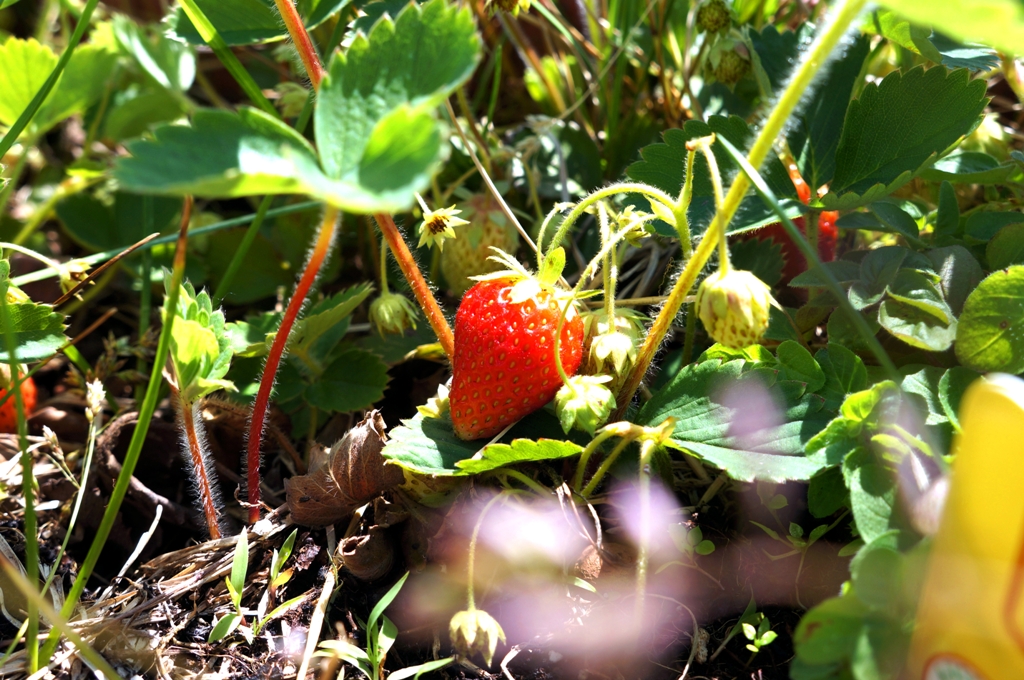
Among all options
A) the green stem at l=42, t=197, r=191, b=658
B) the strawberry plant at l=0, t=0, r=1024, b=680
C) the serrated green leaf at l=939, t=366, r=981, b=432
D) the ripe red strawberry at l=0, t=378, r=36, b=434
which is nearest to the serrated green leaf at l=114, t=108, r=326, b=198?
the strawberry plant at l=0, t=0, r=1024, b=680

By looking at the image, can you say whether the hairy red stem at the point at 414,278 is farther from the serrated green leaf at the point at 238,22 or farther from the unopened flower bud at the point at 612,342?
the serrated green leaf at the point at 238,22

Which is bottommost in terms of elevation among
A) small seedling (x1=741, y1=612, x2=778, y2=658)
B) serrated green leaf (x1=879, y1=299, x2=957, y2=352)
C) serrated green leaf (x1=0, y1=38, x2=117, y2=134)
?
small seedling (x1=741, y1=612, x2=778, y2=658)

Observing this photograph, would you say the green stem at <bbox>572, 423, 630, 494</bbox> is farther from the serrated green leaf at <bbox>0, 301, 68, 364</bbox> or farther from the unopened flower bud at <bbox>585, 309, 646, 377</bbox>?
the serrated green leaf at <bbox>0, 301, 68, 364</bbox>

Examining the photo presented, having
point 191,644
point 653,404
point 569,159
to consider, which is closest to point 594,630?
point 653,404

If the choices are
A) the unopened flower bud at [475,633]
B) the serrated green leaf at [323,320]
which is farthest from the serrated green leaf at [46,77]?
the unopened flower bud at [475,633]

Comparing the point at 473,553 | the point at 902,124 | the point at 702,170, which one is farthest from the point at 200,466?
the point at 902,124
